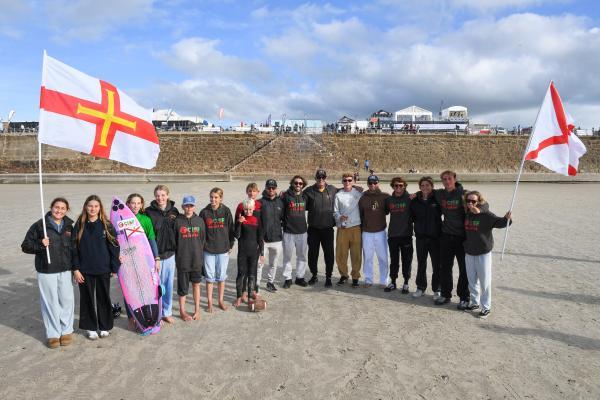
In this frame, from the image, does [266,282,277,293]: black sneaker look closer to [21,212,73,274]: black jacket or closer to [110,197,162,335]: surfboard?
[110,197,162,335]: surfboard

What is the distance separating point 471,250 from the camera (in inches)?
217

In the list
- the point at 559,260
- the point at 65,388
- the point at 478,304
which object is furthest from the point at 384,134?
the point at 65,388

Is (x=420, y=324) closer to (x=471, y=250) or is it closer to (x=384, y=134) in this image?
(x=471, y=250)

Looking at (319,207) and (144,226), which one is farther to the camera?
(319,207)

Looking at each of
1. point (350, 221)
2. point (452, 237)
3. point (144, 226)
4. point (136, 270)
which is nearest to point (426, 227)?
point (452, 237)

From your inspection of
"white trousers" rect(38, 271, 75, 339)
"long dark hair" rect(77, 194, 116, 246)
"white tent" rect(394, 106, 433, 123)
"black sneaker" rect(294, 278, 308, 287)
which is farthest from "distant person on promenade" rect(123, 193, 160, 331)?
"white tent" rect(394, 106, 433, 123)

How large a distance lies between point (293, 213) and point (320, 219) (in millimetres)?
491

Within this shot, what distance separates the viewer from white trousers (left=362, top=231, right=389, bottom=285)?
6.70m

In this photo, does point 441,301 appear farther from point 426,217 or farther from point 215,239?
point 215,239

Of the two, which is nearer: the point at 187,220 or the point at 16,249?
the point at 187,220

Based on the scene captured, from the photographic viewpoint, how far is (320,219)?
22.3 ft

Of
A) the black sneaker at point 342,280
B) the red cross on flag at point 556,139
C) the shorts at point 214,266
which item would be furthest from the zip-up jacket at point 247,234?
the red cross on flag at point 556,139

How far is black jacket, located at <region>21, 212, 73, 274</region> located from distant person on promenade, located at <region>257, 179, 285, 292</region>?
2.66 meters

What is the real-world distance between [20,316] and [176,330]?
2384 millimetres
